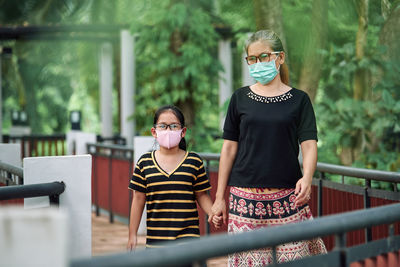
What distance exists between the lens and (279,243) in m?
2.11

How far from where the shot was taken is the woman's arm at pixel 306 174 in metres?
3.39

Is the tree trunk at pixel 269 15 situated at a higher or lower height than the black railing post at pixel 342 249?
higher

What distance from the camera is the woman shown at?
346cm

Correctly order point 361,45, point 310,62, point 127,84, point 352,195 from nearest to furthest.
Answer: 1. point 352,195
2. point 310,62
3. point 361,45
4. point 127,84

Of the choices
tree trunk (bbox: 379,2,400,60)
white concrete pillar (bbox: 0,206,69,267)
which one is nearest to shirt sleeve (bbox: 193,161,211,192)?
white concrete pillar (bbox: 0,206,69,267)

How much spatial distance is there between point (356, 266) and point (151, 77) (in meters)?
10.5

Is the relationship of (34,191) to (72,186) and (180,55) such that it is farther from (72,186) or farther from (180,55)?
(180,55)

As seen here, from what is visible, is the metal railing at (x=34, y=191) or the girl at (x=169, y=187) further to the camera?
the girl at (x=169, y=187)

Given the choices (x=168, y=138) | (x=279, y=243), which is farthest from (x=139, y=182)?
(x=279, y=243)

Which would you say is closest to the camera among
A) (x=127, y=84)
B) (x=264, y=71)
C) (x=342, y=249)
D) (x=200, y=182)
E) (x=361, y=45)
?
(x=342, y=249)

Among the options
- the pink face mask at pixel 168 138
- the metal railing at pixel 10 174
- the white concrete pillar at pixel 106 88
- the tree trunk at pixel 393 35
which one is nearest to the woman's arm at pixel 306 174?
the pink face mask at pixel 168 138

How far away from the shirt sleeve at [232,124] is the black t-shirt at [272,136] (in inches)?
2.6

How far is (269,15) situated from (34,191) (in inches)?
168

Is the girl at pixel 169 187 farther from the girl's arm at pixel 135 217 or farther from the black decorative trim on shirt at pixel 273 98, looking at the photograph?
the black decorative trim on shirt at pixel 273 98
